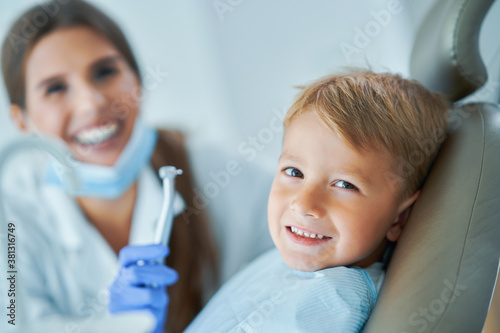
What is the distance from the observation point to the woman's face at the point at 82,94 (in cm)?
111

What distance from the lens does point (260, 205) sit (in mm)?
1377

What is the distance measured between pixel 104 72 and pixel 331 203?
0.80 m

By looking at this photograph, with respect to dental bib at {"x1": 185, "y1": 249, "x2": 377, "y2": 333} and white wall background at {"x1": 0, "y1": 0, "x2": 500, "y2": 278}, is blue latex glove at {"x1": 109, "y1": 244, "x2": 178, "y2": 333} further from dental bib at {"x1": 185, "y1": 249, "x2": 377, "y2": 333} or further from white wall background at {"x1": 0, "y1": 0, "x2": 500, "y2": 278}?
white wall background at {"x1": 0, "y1": 0, "x2": 500, "y2": 278}

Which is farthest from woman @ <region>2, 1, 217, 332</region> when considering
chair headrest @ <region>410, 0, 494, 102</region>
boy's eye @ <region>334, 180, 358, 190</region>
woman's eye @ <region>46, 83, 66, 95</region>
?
chair headrest @ <region>410, 0, 494, 102</region>

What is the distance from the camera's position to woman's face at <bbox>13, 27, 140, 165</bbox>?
3.65 feet

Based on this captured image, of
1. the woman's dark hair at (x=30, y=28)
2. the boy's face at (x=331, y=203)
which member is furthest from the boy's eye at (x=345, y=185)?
the woman's dark hair at (x=30, y=28)

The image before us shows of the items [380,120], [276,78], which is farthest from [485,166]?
[276,78]

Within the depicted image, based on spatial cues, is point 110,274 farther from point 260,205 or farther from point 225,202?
point 260,205

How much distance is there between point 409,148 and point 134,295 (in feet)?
2.49

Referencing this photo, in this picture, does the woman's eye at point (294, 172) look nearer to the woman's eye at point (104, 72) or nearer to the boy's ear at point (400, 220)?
the boy's ear at point (400, 220)

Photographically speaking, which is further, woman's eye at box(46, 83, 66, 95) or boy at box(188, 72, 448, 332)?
woman's eye at box(46, 83, 66, 95)

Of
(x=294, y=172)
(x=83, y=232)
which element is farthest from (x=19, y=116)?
(x=294, y=172)

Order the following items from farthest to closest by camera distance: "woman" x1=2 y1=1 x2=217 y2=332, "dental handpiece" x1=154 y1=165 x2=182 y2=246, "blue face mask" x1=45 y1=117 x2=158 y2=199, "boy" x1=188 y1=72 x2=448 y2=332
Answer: "blue face mask" x1=45 y1=117 x2=158 y2=199
"woman" x1=2 y1=1 x2=217 y2=332
"dental handpiece" x1=154 y1=165 x2=182 y2=246
"boy" x1=188 y1=72 x2=448 y2=332

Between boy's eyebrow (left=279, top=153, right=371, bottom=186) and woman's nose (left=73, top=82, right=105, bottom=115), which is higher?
woman's nose (left=73, top=82, right=105, bottom=115)
